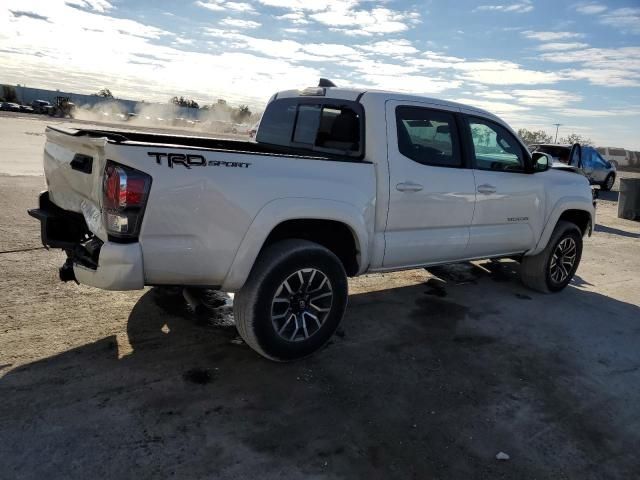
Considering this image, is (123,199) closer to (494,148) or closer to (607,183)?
(494,148)

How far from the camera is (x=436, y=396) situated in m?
3.39

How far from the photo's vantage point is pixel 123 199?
2.82 m

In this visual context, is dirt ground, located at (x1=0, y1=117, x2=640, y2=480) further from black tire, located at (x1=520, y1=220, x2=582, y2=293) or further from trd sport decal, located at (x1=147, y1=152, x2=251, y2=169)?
trd sport decal, located at (x1=147, y1=152, x2=251, y2=169)

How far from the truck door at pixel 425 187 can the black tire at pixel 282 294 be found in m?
0.68

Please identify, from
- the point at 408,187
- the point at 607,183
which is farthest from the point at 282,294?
the point at 607,183

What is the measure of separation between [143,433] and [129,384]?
55 centimetres

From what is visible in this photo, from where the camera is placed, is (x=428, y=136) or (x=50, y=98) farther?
(x=50, y=98)

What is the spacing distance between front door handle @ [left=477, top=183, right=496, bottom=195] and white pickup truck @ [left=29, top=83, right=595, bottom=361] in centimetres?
1

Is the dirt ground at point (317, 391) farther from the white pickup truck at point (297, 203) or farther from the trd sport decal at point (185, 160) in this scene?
the trd sport decal at point (185, 160)

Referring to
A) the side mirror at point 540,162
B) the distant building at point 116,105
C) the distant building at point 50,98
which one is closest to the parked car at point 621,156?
the side mirror at point 540,162

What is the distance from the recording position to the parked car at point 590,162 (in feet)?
47.2

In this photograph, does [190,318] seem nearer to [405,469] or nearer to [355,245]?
[355,245]

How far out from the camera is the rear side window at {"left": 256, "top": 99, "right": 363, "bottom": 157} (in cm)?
412

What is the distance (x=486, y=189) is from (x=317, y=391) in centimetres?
265
